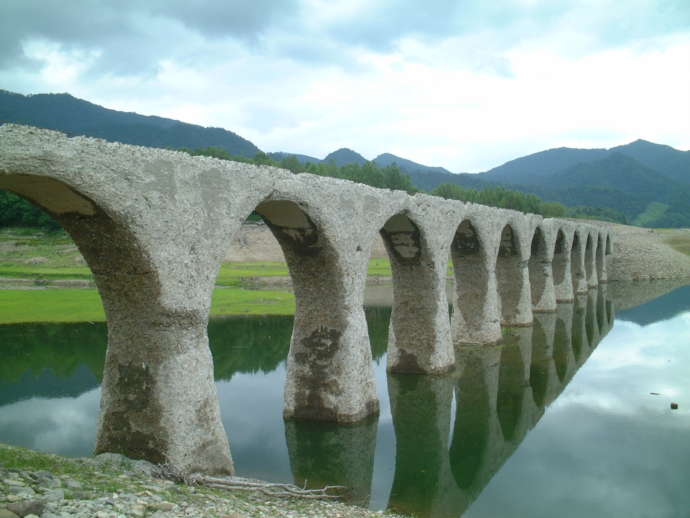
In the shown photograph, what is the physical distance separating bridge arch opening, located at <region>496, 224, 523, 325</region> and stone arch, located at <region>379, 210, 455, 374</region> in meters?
8.73

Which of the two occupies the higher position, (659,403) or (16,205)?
(16,205)

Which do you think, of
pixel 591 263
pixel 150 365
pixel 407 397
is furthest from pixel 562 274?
pixel 150 365

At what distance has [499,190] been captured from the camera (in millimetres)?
95312

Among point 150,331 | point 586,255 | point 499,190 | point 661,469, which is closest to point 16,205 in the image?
point 586,255

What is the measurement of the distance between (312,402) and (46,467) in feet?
20.9

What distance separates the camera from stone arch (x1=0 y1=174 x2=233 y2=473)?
8039 millimetres

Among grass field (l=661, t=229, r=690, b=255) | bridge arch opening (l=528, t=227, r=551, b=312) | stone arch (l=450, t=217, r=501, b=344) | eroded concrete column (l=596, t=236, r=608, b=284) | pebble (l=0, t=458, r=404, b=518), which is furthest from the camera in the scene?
grass field (l=661, t=229, r=690, b=255)

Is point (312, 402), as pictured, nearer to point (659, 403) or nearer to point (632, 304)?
point (659, 403)

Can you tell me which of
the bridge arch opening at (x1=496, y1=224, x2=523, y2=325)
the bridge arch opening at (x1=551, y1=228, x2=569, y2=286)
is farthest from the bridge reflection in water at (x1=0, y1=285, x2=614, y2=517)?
the bridge arch opening at (x1=551, y1=228, x2=569, y2=286)

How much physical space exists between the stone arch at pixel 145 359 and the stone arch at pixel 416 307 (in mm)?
8373

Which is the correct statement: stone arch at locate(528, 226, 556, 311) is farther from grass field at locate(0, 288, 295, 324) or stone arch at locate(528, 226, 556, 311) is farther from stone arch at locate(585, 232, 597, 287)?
stone arch at locate(585, 232, 597, 287)

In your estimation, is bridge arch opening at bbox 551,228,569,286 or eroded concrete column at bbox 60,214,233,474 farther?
bridge arch opening at bbox 551,228,569,286

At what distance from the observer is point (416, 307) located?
16.3 m

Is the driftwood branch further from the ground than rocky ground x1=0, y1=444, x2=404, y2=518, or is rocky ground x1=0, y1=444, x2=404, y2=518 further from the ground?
rocky ground x1=0, y1=444, x2=404, y2=518
